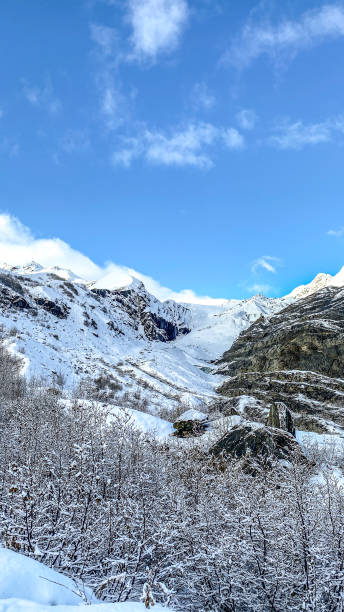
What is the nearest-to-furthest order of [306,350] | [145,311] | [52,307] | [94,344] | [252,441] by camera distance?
[252,441], [306,350], [94,344], [52,307], [145,311]

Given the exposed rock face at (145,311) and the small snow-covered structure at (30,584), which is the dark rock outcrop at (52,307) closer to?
the exposed rock face at (145,311)

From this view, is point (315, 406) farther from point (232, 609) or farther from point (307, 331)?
point (232, 609)

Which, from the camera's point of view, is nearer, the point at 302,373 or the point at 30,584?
the point at 30,584

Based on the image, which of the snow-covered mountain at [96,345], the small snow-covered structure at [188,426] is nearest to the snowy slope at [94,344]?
A: the snow-covered mountain at [96,345]

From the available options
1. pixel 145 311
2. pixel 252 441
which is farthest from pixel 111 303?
pixel 252 441

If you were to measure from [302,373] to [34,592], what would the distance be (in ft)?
220

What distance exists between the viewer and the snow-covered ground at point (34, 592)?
3102mm

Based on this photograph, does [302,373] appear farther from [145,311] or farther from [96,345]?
[145,311]

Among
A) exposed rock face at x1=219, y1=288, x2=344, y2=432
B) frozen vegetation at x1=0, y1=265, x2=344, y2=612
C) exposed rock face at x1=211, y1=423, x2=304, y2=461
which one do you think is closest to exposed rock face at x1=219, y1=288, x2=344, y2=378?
exposed rock face at x1=219, y1=288, x2=344, y2=432

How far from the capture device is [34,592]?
3.46 meters

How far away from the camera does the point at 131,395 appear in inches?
2222

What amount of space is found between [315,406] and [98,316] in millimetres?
68533

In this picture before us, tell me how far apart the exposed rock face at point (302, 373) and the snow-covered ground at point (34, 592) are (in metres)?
45.0

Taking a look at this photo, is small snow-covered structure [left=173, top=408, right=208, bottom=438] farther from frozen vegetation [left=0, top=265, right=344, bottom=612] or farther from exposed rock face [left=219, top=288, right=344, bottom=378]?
exposed rock face [left=219, top=288, right=344, bottom=378]
